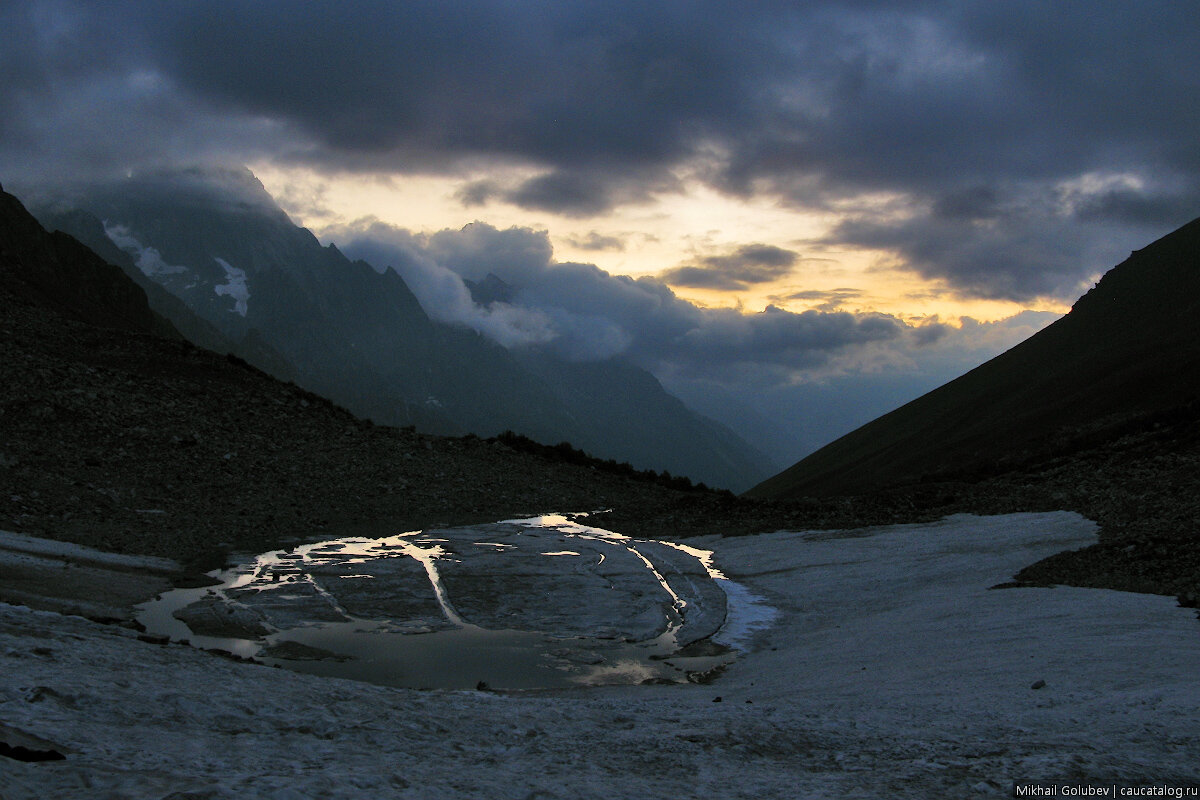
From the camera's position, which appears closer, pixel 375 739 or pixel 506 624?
pixel 375 739

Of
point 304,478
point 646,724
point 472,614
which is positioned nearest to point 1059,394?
point 304,478

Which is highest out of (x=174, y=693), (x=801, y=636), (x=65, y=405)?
(x=65, y=405)

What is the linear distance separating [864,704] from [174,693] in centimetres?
699

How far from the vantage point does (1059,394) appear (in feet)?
193

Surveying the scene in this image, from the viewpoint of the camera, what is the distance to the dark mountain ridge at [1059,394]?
46.2 m

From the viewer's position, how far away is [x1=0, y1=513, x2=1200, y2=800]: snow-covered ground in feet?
20.1

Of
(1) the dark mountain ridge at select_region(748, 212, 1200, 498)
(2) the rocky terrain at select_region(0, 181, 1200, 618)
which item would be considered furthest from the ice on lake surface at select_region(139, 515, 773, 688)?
(1) the dark mountain ridge at select_region(748, 212, 1200, 498)

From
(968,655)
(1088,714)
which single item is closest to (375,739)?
(1088,714)

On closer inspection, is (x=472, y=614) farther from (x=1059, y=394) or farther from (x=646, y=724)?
(x=1059, y=394)

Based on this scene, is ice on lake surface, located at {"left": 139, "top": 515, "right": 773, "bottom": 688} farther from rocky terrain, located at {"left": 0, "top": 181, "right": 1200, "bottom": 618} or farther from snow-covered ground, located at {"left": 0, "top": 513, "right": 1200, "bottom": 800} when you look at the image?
rocky terrain, located at {"left": 0, "top": 181, "right": 1200, "bottom": 618}

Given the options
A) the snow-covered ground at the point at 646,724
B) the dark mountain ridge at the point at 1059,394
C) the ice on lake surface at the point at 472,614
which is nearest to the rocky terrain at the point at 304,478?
the ice on lake surface at the point at 472,614

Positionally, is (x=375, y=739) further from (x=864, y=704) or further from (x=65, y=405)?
(x=65, y=405)

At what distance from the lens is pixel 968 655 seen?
1098 centimetres

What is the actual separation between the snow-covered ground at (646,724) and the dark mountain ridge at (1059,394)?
23.6 meters
